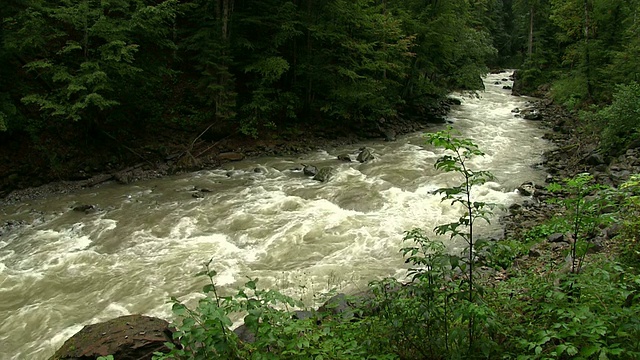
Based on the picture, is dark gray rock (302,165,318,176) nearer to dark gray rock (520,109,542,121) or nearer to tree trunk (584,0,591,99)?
dark gray rock (520,109,542,121)

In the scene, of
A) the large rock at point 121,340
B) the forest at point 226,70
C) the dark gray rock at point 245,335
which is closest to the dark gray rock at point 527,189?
the forest at point 226,70

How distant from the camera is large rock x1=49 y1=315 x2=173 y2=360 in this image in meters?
4.67

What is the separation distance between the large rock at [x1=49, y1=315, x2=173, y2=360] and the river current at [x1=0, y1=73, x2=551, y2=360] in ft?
5.52

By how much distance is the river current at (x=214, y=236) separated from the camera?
292 inches

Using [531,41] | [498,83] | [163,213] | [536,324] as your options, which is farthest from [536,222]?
[531,41]

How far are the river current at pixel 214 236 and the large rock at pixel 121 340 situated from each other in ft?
5.52

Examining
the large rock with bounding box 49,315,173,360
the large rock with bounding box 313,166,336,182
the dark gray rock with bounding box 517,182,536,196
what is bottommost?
the large rock with bounding box 313,166,336,182

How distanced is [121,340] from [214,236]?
519 cm

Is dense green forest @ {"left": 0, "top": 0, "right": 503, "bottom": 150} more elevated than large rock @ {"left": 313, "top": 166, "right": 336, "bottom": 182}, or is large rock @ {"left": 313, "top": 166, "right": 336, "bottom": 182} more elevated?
dense green forest @ {"left": 0, "top": 0, "right": 503, "bottom": 150}

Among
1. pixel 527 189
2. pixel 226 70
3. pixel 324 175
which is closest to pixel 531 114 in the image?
pixel 527 189

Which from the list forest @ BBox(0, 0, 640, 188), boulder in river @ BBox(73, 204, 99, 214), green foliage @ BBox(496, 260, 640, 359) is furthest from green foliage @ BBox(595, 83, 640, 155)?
boulder in river @ BBox(73, 204, 99, 214)

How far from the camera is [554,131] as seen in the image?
20.5m

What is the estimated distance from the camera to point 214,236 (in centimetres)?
998

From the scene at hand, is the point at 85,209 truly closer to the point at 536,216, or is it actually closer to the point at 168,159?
the point at 168,159
